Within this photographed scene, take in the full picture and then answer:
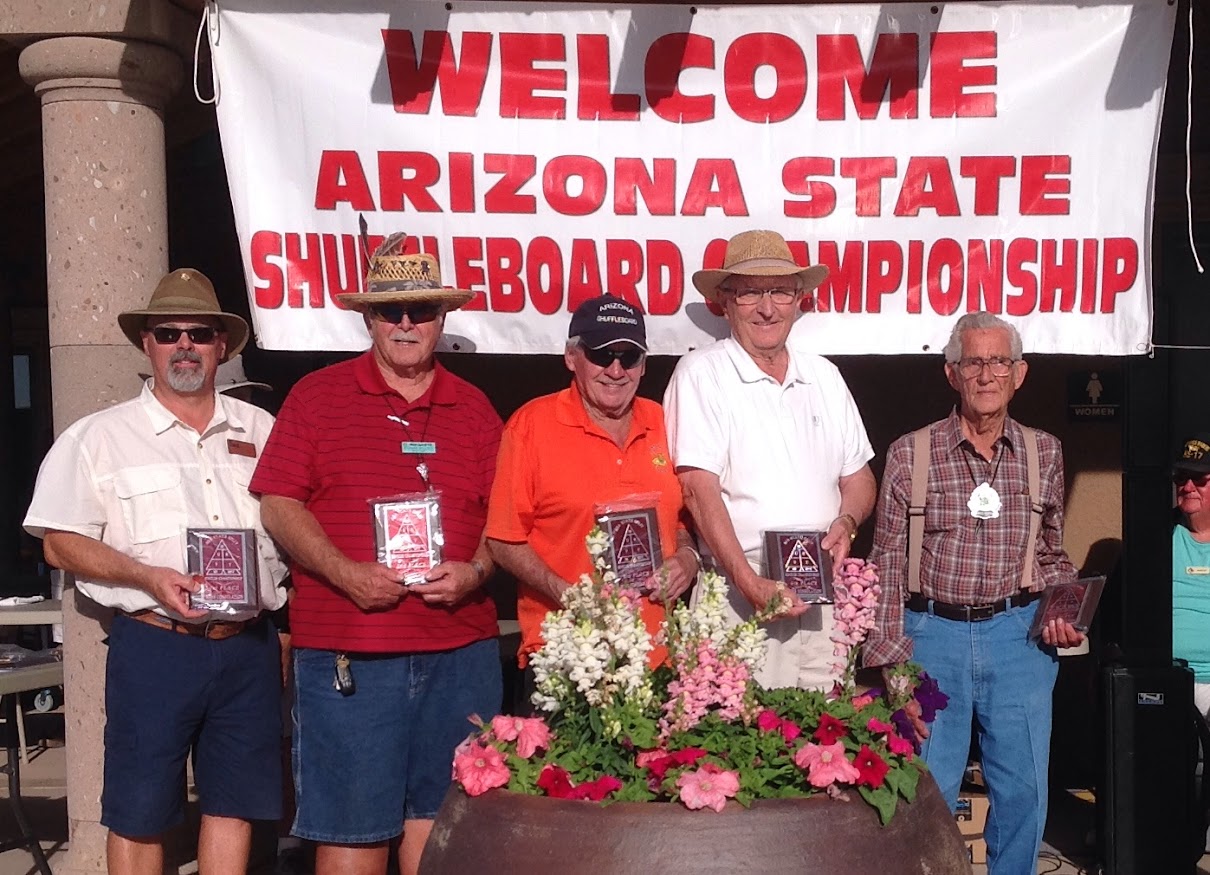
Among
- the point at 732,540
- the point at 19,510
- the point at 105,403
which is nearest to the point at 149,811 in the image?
the point at 105,403

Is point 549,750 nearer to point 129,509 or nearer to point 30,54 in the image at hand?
point 129,509

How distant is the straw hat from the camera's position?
4.30 metres

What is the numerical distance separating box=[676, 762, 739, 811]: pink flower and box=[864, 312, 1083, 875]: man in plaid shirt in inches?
70.0

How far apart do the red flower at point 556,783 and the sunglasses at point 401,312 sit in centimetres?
178

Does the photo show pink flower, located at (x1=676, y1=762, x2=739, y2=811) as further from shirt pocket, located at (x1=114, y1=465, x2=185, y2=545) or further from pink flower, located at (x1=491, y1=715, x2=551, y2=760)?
shirt pocket, located at (x1=114, y1=465, x2=185, y2=545)

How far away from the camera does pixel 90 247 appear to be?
5145mm

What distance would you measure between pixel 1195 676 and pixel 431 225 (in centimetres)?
359

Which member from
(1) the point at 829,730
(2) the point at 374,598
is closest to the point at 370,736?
(2) the point at 374,598

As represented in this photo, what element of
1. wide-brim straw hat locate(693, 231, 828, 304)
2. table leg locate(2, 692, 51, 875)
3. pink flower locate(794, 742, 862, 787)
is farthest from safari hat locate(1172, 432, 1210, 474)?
table leg locate(2, 692, 51, 875)

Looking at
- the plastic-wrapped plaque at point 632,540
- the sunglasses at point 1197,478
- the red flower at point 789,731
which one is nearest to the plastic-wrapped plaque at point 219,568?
the plastic-wrapped plaque at point 632,540

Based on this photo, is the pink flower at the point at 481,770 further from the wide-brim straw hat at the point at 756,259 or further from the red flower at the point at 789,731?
the wide-brim straw hat at the point at 756,259

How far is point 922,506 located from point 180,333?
2450mm

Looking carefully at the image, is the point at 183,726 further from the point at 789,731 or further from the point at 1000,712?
the point at 1000,712

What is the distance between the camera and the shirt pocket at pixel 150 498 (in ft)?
14.2
